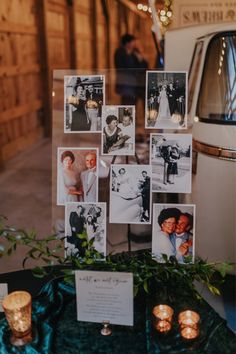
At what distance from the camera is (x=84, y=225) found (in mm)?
1271

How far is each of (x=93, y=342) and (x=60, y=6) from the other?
16.6 ft

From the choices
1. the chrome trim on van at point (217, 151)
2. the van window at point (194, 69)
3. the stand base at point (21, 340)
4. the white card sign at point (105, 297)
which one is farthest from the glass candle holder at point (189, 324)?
the van window at point (194, 69)

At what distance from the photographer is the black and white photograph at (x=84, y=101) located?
4.14 feet

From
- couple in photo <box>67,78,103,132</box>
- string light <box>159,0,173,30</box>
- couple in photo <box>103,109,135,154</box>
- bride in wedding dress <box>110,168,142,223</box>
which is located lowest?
bride in wedding dress <box>110,168,142,223</box>

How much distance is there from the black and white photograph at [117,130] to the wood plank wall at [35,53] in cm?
208

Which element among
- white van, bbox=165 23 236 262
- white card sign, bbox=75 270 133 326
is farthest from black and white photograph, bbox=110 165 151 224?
white van, bbox=165 23 236 262

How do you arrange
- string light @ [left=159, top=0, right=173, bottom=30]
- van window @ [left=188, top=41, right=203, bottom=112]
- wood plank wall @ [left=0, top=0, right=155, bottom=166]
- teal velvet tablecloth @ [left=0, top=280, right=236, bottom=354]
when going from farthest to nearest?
wood plank wall @ [left=0, top=0, right=155, bottom=166] < string light @ [left=159, top=0, right=173, bottom=30] < van window @ [left=188, top=41, right=203, bottom=112] < teal velvet tablecloth @ [left=0, top=280, right=236, bottom=354]

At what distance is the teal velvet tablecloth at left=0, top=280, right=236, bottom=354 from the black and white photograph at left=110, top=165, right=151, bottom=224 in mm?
267

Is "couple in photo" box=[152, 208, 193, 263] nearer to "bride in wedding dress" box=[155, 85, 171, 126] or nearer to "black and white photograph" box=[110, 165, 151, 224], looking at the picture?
"black and white photograph" box=[110, 165, 151, 224]

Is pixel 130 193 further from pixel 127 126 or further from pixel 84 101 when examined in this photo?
pixel 84 101

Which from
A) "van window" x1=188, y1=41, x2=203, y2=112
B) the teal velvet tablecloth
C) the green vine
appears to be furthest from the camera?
"van window" x1=188, y1=41, x2=203, y2=112

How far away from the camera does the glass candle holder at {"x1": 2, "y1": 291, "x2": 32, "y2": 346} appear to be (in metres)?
1.07

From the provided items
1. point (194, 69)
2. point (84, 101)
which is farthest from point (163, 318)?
point (194, 69)

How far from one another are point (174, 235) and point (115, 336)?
0.34 meters
